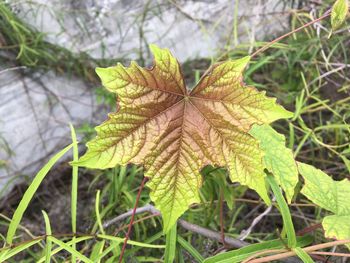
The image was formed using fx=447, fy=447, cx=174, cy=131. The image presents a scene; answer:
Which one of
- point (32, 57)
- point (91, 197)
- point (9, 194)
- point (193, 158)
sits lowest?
point (91, 197)

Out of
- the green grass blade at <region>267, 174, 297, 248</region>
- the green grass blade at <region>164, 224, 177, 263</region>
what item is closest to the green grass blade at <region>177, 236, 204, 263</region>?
the green grass blade at <region>164, 224, 177, 263</region>

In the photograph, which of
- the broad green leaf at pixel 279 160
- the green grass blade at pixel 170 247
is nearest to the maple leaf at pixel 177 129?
the broad green leaf at pixel 279 160

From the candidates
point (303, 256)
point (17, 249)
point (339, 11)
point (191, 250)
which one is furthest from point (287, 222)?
point (17, 249)

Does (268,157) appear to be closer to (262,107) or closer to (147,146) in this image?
(262,107)

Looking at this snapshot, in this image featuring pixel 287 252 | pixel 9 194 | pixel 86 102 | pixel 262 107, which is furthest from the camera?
pixel 86 102

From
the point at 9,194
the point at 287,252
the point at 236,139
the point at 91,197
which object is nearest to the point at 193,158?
the point at 236,139
